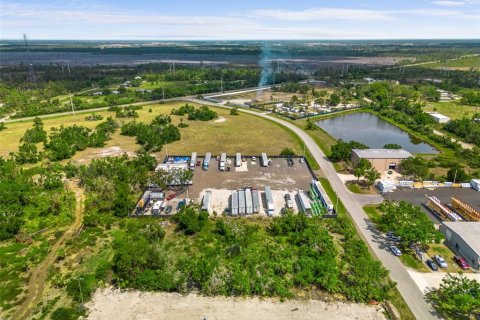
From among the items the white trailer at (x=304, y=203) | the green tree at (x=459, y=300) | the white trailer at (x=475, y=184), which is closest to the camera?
the green tree at (x=459, y=300)

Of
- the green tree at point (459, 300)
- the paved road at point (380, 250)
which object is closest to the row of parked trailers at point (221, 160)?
the paved road at point (380, 250)

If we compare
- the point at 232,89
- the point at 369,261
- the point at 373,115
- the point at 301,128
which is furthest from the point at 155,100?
the point at 369,261

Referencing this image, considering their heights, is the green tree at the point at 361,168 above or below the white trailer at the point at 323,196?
above

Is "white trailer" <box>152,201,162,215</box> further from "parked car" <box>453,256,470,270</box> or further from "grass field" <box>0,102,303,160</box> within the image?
"parked car" <box>453,256,470,270</box>

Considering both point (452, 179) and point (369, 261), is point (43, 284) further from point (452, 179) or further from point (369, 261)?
point (452, 179)

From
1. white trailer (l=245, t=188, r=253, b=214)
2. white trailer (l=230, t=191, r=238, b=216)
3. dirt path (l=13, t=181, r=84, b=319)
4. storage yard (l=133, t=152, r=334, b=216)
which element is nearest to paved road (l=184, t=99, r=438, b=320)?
storage yard (l=133, t=152, r=334, b=216)

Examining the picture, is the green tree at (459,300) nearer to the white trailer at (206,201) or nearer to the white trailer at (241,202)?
the white trailer at (241,202)

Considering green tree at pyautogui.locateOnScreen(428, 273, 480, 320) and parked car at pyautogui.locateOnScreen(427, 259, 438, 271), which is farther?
parked car at pyautogui.locateOnScreen(427, 259, 438, 271)
